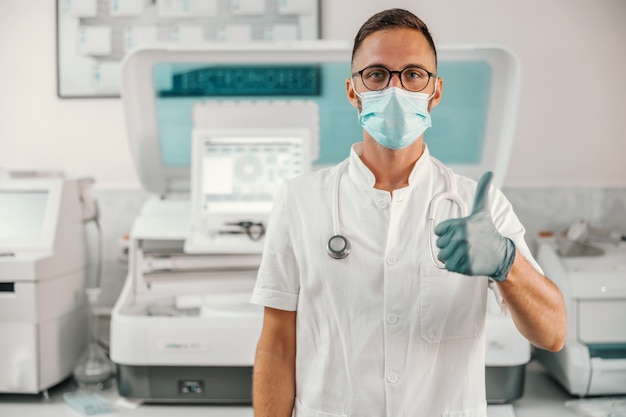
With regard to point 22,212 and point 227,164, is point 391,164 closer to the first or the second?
point 227,164

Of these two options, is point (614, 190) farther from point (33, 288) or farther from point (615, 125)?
point (33, 288)

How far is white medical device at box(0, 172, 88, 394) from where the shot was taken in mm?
1738

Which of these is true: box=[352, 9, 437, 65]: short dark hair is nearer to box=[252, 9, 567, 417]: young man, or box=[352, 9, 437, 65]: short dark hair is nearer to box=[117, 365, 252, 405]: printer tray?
box=[252, 9, 567, 417]: young man

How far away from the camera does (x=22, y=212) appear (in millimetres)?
1868

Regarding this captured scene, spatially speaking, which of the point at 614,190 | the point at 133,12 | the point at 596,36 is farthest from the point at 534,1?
the point at 133,12

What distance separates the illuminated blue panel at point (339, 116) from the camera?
192 centimetres

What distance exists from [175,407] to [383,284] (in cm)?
95

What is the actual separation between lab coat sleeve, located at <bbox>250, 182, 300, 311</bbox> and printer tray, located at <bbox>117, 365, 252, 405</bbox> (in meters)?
0.71

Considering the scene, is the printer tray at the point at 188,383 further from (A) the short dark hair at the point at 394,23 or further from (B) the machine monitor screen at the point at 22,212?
(A) the short dark hair at the point at 394,23

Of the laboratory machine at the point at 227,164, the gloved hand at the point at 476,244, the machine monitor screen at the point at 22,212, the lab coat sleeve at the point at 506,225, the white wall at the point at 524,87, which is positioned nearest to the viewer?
the gloved hand at the point at 476,244

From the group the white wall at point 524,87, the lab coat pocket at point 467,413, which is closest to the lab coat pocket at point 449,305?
the lab coat pocket at point 467,413

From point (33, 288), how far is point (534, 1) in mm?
1752

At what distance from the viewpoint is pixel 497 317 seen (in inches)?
65.9

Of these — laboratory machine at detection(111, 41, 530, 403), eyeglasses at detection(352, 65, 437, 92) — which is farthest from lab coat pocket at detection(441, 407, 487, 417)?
laboratory machine at detection(111, 41, 530, 403)
